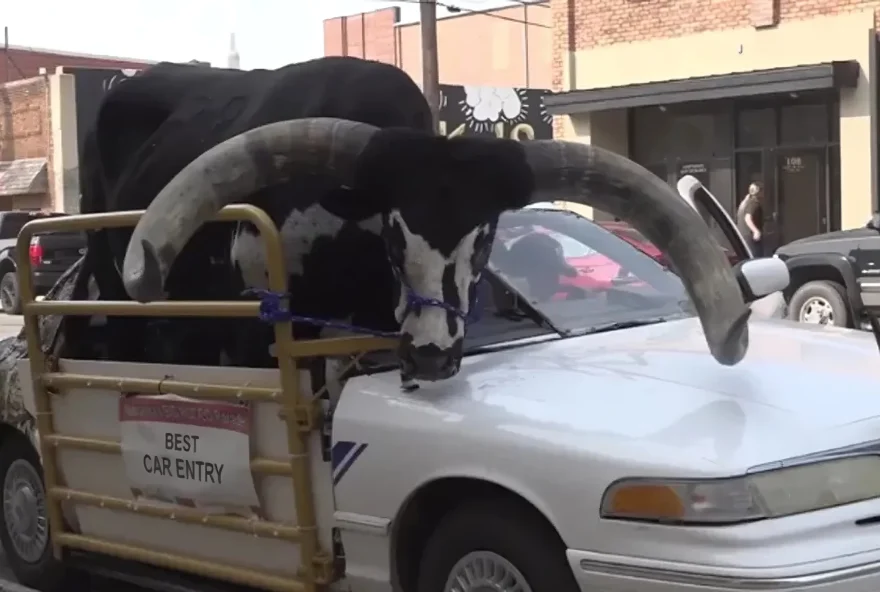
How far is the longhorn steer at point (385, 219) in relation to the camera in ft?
15.9

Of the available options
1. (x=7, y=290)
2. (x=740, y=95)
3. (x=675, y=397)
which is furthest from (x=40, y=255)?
(x=675, y=397)

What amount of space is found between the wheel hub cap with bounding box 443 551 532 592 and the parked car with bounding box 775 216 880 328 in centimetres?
1091

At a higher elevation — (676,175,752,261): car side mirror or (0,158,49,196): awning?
(0,158,49,196): awning

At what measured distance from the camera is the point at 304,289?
5.88 metres

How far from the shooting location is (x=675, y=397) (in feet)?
14.2

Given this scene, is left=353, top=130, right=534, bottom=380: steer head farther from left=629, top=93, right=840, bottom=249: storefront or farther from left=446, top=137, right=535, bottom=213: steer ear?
left=629, top=93, right=840, bottom=249: storefront

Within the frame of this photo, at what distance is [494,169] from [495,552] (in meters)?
1.54

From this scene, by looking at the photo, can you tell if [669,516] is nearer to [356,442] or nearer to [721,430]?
[721,430]

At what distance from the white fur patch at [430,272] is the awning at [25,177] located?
34.4 m

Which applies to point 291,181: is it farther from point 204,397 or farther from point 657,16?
point 657,16

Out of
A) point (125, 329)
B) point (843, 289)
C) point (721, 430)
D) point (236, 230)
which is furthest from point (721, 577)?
point (843, 289)

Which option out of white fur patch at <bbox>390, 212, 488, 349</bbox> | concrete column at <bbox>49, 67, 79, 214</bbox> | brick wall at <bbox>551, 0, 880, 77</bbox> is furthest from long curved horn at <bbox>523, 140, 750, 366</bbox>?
concrete column at <bbox>49, 67, 79, 214</bbox>

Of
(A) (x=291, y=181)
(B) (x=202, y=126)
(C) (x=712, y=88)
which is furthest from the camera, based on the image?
(C) (x=712, y=88)

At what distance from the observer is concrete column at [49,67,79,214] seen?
3666cm
